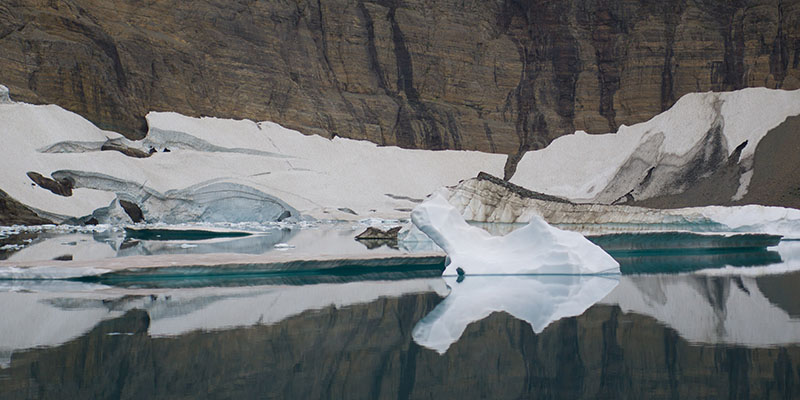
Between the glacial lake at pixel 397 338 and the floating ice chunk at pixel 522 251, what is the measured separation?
37cm

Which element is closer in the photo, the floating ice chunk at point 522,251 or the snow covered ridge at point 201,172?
the floating ice chunk at point 522,251

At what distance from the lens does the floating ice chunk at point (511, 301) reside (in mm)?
4191

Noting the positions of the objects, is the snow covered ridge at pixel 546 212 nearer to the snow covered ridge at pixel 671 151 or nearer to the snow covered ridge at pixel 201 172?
the snow covered ridge at pixel 671 151

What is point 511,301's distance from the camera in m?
5.43

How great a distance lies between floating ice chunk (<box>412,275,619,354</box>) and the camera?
4191mm

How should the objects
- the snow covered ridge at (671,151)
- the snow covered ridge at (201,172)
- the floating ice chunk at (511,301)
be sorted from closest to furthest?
the floating ice chunk at (511,301), the snow covered ridge at (201,172), the snow covered ridge at (671,151)

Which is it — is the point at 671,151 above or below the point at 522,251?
above

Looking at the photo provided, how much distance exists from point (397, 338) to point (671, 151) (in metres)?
26.0

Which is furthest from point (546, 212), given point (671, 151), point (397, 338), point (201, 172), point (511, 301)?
point (671, 151)

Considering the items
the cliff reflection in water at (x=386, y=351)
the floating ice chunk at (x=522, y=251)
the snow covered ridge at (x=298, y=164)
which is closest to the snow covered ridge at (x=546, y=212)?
the floating ice chunk at (x=522, y=251)

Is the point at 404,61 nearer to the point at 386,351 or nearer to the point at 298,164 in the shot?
the point at 298,164

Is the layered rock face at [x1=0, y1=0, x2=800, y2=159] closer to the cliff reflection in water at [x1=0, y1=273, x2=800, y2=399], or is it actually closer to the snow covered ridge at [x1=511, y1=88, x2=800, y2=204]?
the snow covered ridge at [x1=511, y1=88, x2=800, y2=204]

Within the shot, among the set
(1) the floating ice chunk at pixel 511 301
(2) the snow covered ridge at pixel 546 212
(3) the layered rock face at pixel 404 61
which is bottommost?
(1) the floating ice chunk at pixel 511 301

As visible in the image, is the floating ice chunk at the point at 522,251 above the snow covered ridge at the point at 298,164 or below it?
below
